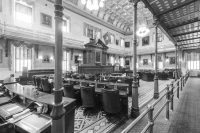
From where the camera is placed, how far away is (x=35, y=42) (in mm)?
8812

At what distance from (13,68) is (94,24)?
11710 millimetres

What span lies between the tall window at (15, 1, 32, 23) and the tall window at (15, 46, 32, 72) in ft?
8.74

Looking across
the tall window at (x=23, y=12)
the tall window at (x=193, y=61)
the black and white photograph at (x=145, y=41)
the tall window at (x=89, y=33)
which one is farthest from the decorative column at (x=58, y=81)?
the black and white photograph at (x=145, y=41)

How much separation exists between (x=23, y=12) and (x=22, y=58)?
4.27 m

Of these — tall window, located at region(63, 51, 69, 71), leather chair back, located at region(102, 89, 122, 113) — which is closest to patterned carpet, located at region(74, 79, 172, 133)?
leather chair back, located at region(102, 89, 122, 113)

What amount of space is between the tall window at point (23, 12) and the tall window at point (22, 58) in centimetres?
266

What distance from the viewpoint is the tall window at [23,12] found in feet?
27.9

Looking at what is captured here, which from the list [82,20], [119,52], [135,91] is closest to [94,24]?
[82,20]

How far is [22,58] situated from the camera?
8.93m

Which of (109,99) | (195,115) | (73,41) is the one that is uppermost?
(73,41)

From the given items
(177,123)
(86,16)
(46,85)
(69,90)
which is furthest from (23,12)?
(177,123)

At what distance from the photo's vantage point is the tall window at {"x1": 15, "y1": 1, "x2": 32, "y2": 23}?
8.51m

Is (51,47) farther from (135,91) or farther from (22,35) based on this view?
(135,91)

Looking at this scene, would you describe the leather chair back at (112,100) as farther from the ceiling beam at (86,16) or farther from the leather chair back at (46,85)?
the ceiling beam at (86,16)
